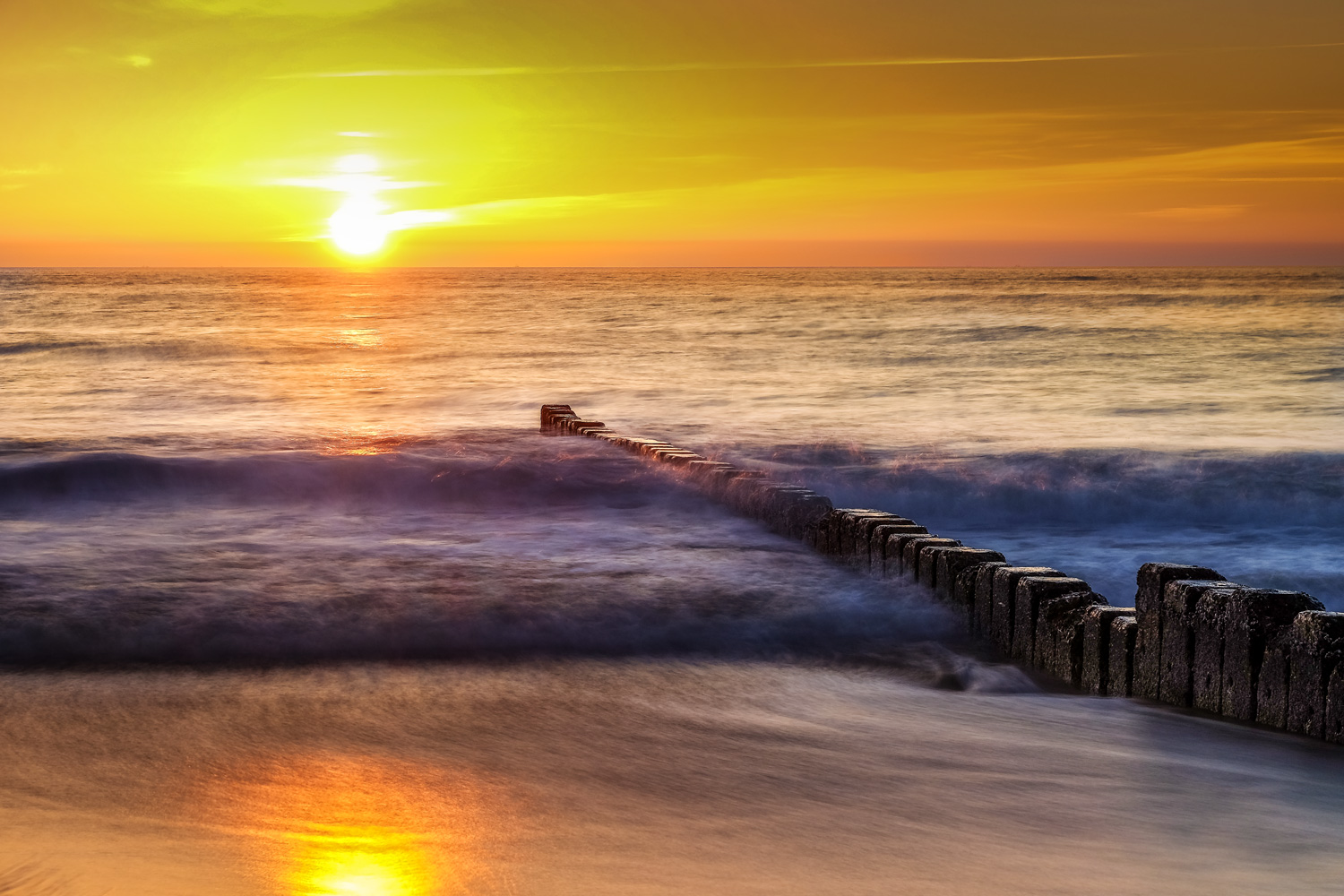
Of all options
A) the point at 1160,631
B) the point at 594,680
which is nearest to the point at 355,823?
the point at 594,680

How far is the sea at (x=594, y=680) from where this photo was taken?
3.40 meters

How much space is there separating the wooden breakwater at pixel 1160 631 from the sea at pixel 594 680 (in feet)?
0.42

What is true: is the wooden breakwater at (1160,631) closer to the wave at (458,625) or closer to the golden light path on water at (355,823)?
the wave at (458,625)

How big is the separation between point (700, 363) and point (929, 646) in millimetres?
28317

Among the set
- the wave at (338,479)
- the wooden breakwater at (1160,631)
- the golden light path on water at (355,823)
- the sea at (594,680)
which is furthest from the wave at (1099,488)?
the golden light path on water at (355,823)

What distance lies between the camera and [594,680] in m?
5.70

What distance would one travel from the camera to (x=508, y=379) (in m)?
30.7

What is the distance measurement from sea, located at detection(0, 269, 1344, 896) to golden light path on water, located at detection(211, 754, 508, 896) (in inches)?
0.6

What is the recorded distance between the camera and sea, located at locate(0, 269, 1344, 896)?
3.40 m

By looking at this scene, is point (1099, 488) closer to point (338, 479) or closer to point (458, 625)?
point (338, 479)

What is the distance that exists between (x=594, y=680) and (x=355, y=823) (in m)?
2.15

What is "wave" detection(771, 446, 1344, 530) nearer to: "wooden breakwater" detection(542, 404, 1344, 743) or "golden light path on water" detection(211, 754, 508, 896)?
"wooden breakwater" detection(542, 404, 1344, 743)

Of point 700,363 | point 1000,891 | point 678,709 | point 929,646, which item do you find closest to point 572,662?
point 678,709

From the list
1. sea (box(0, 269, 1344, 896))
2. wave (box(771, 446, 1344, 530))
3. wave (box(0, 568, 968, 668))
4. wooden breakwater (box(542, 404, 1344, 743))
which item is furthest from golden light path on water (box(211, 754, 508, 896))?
wave (box(771, 446, 1344, 530))
